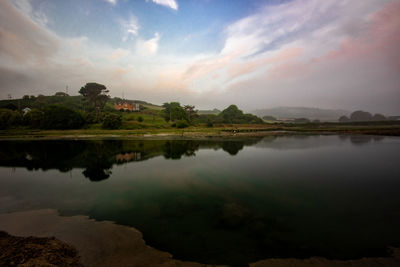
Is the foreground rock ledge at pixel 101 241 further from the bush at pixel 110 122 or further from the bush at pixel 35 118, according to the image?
the bush at pixel 35 118

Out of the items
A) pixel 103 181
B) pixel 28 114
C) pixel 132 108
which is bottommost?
pixel 103 181

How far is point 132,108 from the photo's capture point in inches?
5236

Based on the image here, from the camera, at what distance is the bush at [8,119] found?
73.1 m

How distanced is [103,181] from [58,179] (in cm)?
570

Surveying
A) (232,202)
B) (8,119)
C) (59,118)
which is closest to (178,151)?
(232,202)

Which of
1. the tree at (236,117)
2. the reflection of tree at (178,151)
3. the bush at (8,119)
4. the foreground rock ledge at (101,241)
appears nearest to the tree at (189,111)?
the tree at (236,117)

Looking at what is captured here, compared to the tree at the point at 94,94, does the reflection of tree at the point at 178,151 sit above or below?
below

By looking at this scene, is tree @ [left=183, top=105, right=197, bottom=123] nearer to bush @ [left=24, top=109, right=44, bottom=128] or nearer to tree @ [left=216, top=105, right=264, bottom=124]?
tree @ [left=216, top=105, right=264, bottom=124]

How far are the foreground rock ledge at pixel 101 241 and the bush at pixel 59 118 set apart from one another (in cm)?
7830

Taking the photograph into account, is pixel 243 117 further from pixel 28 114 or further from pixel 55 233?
pixel 55 233

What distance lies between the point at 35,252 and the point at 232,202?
37.5 feet

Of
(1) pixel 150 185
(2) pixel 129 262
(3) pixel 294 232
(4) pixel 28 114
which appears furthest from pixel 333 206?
(4) pixel 28 114

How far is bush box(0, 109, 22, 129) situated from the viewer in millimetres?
73125

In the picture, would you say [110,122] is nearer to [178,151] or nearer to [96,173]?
[178,151]
